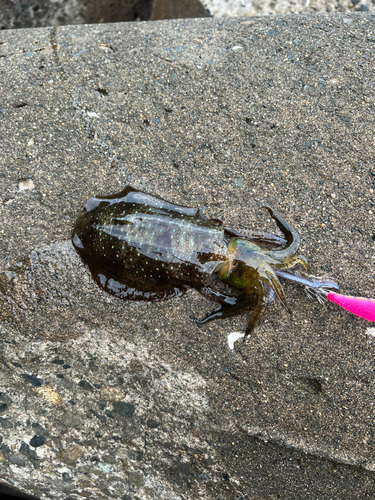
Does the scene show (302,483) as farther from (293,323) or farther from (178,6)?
(178,6)

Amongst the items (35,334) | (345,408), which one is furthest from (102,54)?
(345,408)

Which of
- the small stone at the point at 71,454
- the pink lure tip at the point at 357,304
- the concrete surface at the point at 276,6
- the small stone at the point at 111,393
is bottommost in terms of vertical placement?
the small stone at the point at 71,454

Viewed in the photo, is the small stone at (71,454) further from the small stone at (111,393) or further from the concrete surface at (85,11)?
the concrete surface at (85,11)

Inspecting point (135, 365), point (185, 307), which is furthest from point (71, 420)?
point (185, 307)

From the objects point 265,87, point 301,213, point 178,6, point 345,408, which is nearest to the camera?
point 345,408

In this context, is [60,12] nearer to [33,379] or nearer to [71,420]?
[33,379]

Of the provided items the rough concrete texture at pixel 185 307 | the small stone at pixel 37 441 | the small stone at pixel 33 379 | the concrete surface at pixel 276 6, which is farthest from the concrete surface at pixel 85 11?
the small stone at pixel 37 441
